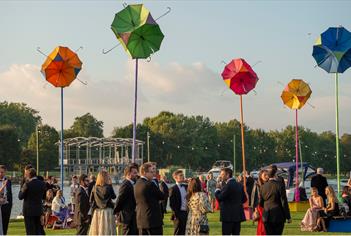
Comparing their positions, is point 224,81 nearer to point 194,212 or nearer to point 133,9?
point 133,9

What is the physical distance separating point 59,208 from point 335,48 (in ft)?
35.2

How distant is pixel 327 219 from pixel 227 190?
317 inches

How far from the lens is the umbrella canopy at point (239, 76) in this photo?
25828mm

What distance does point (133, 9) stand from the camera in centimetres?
1866

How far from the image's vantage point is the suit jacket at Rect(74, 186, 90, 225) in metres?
17.5

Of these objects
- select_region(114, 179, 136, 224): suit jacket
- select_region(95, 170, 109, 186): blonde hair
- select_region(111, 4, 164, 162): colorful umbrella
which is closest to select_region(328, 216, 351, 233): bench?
select_region(111, 4, 164, 162): colorful umbrella

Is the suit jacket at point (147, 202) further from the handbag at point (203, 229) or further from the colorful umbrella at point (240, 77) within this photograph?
the colorful umbrella at point (240, 77)

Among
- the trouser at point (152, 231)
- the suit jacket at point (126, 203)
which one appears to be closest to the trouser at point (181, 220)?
the suit jacket at point (126, 203)

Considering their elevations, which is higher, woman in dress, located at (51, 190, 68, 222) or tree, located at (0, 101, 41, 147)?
tree, located at (0, 101, 41, 147)

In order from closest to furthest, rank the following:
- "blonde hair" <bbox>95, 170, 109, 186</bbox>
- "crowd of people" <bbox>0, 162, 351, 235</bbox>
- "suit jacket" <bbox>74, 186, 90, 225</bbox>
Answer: "crowd of people" <bbox>0, 162, 351, 235</bbox> → "blonde hair" <bbox>95, 170, 109, 186</bbox> → "suit jacket" <bbox>74, 186, 90, 225</bbox>

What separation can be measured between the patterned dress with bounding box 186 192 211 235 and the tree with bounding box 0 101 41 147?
136m

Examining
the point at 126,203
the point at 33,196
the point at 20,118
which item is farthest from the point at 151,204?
the point at 20,118

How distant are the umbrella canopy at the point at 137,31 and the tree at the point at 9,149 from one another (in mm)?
91664

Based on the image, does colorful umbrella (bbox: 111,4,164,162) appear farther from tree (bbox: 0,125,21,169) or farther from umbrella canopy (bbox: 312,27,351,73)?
tree (bbox: 0,125,21,169)
